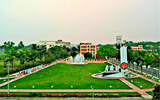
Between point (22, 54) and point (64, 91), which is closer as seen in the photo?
point (64, 91)

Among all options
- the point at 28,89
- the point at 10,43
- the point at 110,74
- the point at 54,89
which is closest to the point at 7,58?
the point at 10,43

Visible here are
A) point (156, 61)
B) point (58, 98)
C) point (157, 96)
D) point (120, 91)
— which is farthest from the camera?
point (156, 61)

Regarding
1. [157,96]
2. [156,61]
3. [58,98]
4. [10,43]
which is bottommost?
[58,98]

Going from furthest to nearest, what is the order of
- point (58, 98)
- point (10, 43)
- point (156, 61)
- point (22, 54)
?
point (10, 43), point (22, 54), point (156, 61), point (58, 98)

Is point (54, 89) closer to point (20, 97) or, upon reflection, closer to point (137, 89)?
point (20, 97)

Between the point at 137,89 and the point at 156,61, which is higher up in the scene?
the point at 156,61

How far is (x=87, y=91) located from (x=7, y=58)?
25.0 metres

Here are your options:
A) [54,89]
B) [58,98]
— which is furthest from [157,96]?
[54,89]

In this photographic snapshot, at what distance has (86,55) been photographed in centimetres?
9069

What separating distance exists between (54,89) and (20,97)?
550cm

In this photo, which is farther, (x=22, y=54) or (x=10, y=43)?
(x=10, y=43)

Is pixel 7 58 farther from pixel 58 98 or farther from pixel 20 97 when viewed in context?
pixel 58 98

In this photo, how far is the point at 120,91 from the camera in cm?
2134

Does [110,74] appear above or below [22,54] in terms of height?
below
